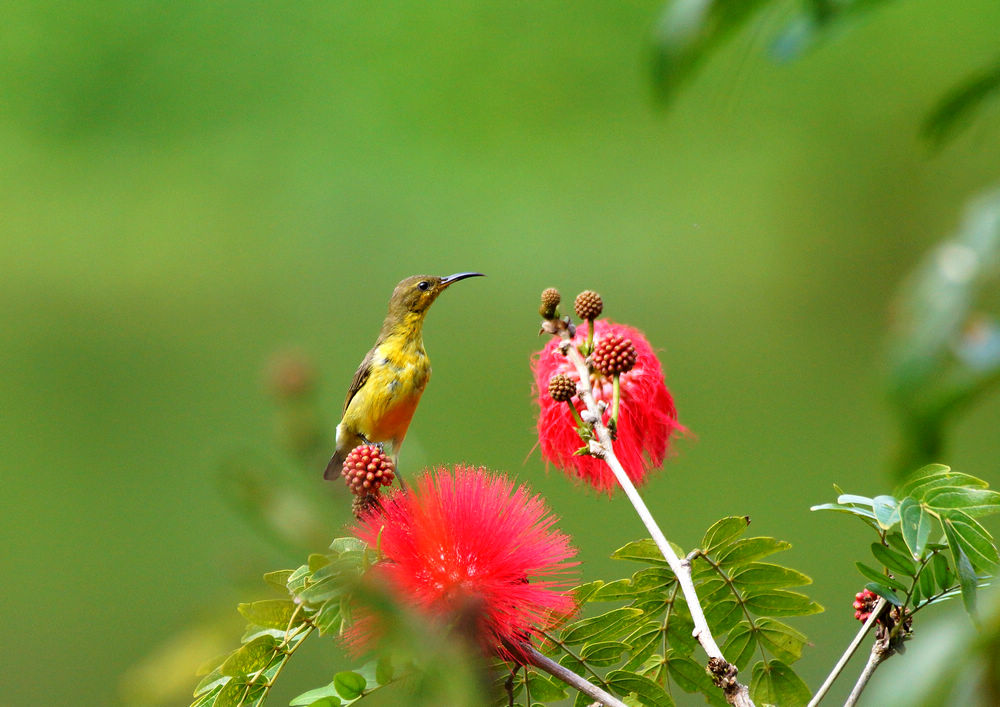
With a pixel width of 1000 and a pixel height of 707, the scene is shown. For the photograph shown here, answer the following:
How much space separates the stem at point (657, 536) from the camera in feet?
1.77

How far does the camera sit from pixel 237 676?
0.67 m

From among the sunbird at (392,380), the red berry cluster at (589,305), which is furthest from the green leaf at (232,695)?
the sunbird at (392,380)

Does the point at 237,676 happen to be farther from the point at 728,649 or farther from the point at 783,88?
the point at 783,88

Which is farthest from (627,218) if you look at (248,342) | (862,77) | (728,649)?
(728,649)

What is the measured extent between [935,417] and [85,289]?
7428mm

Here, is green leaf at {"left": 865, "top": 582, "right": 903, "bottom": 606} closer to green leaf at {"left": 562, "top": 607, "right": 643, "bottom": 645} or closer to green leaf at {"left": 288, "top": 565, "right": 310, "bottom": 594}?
green leaf at {"left": 562, "top": 607, "right": 643, "bottom": 645}

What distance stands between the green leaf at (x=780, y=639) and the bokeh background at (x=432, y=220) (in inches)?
172

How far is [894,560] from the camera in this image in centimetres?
63

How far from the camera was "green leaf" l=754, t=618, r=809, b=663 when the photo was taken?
758mm

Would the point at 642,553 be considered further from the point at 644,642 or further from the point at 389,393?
the point at 389,393

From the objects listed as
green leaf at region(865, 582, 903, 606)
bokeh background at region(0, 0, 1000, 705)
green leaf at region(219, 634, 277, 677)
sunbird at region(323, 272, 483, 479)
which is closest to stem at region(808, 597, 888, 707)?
green leaf at region(865, 582, 903, 606)

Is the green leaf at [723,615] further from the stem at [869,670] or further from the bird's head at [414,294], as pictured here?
the bird's head at [414,294]

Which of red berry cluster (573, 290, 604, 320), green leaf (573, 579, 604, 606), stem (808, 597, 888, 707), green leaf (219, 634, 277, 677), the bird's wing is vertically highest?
the bird's wing

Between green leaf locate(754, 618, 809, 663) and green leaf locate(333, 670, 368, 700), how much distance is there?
0.30 m
